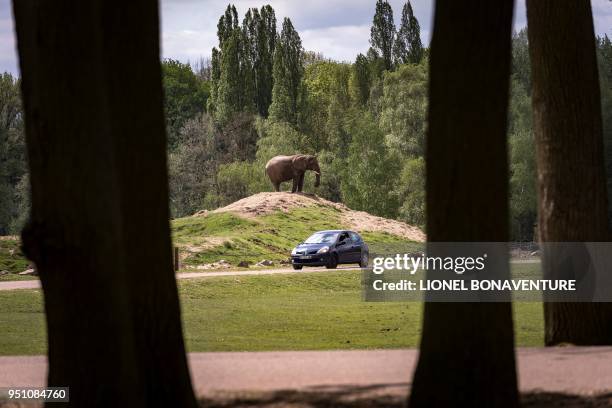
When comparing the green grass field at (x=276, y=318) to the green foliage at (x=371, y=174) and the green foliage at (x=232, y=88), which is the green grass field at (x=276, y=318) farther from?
the green foliage at (x=232, y=88)

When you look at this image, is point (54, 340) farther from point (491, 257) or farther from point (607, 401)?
point (607, 401)

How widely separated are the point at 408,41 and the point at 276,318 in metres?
64.1

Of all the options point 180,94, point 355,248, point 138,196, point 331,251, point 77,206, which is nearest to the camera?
point 77,206

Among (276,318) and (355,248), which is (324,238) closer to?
(355,248)

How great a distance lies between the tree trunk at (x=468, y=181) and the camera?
24.6 feet

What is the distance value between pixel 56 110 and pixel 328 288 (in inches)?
995

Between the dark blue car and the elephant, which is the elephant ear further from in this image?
the dark blue car

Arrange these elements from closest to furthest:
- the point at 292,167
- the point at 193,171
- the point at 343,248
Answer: the point at 343,248 < the point at 292,167 < the point at 193,171

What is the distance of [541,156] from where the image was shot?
41.8ft

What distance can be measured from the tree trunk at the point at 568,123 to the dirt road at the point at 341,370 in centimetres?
151

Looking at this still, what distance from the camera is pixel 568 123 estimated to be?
12.4 meters

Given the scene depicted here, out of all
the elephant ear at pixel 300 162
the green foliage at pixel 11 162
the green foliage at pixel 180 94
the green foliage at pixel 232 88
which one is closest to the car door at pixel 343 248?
the elephant ear at pixel 300 162

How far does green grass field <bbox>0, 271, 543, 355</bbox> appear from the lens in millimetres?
16438

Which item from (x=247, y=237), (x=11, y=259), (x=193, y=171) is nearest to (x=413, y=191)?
(x=247, y=237)
